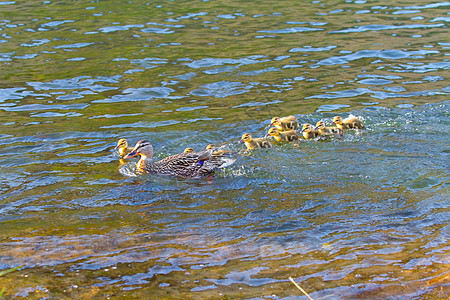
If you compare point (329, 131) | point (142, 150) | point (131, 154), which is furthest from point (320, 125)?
point (131, 154)

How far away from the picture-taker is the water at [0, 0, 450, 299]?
532cm

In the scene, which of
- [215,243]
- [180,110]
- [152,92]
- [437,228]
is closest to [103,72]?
[152,92]

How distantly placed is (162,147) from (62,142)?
177cm

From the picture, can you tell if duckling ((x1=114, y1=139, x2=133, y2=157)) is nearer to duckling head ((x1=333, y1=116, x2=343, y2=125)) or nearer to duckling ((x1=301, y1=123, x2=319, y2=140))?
duckling ((x1=301, y1=123, x2=319, y2=140))

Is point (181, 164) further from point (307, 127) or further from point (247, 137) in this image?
point (307, 127)

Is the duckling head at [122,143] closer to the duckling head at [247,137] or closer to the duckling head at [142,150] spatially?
the duckling head at [142,150]

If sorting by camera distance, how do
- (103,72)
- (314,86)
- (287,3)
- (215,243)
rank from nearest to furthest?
(215,243) < (314,86) < (103,72) < (287,3)

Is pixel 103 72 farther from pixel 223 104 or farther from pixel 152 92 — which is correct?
pixel 223 104

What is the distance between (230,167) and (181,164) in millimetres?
798

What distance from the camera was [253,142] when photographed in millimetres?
8914

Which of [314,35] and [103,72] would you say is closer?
[103,72]

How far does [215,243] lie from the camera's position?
5.92 metres

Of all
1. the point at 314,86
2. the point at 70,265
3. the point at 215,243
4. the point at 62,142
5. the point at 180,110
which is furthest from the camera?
the point at 314,86

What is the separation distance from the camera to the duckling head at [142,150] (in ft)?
27.7
